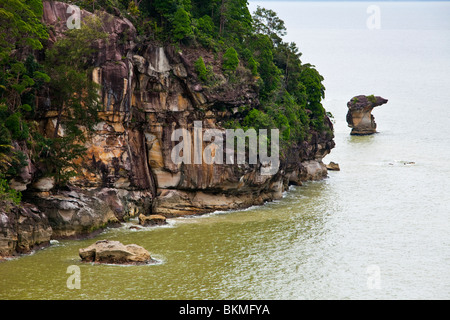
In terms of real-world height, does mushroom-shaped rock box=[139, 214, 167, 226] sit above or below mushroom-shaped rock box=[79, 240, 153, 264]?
above

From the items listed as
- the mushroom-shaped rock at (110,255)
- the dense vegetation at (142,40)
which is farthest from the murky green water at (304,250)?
the dense vegetation at (142,40)

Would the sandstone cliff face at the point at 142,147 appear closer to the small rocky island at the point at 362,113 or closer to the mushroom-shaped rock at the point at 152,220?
the mushroom-shaped rock at the point at 152,220

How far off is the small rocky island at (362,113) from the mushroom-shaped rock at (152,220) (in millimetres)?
71850

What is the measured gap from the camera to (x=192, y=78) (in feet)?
177

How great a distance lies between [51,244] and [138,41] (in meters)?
19.8

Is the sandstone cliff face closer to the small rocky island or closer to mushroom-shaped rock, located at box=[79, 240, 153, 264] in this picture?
mushroom-shaped rock, located at box=[79, 240, 153, 264]

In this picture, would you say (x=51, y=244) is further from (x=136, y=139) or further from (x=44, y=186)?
(x=136, y=139)

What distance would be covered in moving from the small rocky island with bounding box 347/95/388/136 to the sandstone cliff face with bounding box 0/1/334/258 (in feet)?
185

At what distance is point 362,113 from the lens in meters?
114

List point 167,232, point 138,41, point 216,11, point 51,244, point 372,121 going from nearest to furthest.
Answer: point 51,244 → point 167,232 → point 138,41 → point 216,11 → point 372,121

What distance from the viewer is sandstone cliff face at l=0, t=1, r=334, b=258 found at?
45.4 m

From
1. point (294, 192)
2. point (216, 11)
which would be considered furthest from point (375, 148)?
point (216, 11)

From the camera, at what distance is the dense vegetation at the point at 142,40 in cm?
4031

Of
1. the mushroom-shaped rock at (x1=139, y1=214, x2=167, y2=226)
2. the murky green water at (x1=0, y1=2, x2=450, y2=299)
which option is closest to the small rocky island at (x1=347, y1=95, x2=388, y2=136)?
the murky green water at (x1=0, y1=2, x2=450, y2=299)
